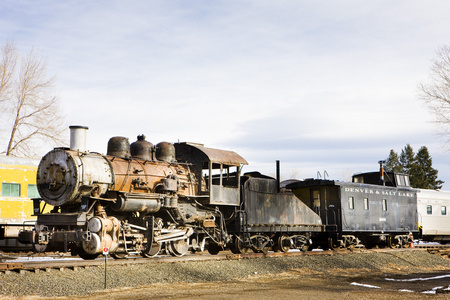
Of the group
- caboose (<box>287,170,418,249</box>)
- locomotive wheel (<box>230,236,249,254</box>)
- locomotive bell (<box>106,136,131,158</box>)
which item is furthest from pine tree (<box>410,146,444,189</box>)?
locomotive bell (<box>106,136,131,158</box>)

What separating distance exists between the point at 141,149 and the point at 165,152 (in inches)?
36.2

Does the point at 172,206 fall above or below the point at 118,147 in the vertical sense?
below

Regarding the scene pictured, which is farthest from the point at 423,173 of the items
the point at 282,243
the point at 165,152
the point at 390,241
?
the point at 165,152

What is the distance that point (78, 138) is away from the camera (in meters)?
14.1

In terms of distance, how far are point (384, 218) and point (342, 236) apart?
308 centimetres

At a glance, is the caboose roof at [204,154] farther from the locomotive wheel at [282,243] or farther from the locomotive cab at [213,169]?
the locomotive wheel at [282,243]

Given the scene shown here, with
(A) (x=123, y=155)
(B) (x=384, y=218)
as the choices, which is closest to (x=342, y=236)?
(B) (x=384, y=218)

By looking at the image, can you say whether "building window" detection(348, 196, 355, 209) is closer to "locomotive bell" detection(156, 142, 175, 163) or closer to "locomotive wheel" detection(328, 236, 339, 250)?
"locomotive wheel" detection(328, 236, 339, 250)

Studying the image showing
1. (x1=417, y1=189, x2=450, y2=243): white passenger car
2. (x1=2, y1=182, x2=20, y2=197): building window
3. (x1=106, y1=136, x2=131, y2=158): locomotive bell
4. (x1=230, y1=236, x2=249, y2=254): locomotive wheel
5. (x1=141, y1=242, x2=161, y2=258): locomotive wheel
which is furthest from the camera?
(x1=417, y1=189, x2=450, y2=243): white passenger car

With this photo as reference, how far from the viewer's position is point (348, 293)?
11.7 m

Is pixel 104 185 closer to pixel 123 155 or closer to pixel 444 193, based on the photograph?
pixel 123 155

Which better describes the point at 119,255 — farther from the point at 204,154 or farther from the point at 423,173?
the point at 423,173

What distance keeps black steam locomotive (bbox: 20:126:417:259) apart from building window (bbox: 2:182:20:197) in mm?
6556

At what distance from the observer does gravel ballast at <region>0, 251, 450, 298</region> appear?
1100 cm
